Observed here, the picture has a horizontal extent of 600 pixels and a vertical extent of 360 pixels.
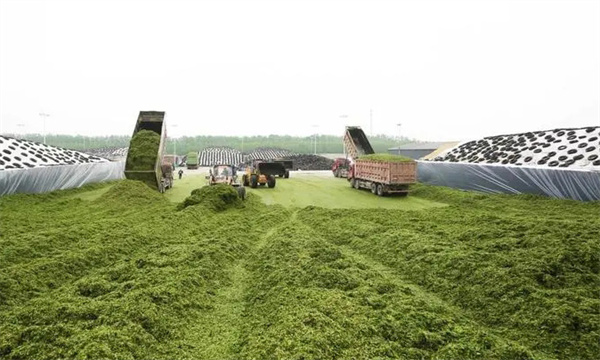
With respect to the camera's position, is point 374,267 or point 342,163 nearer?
point 374,267

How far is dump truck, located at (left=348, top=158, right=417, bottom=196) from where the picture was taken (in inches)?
840

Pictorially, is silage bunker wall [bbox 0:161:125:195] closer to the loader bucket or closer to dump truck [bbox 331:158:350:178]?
the loader bucket

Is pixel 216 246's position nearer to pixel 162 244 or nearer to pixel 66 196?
pixel 162 244

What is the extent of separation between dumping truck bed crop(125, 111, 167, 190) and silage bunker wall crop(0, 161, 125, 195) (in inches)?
139

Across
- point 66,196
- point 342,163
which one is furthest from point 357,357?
point 342,163

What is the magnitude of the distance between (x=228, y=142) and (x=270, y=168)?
248 ft

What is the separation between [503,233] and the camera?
1088 cm

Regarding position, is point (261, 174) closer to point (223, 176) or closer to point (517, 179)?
point (223, 176)

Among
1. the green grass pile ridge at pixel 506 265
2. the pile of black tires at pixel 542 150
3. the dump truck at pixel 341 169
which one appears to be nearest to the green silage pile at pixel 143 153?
the green grass pile ridge at pixel 506 265

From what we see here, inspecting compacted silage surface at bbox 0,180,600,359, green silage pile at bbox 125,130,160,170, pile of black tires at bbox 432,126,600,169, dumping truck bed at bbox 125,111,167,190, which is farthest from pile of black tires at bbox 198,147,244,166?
compacted silage surface at bbox 0,180,600,359

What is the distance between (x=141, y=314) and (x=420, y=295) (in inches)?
182

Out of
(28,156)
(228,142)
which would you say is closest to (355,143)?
(28,156)

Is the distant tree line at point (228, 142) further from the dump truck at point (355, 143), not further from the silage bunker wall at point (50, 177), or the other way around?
the silage bunker wall at point (50, 177)

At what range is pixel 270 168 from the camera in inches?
1129
